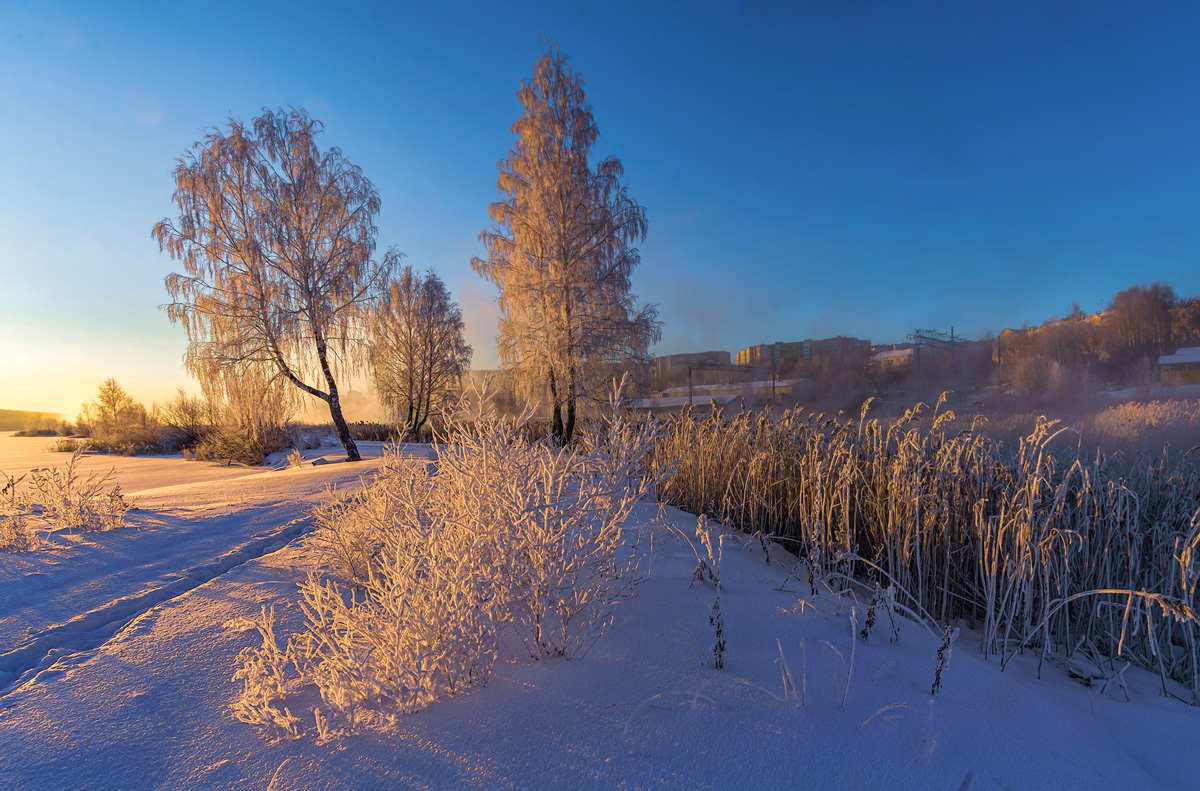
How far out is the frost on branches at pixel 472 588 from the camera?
1.44 meters

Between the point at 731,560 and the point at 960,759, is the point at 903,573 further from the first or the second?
the point at 960,759

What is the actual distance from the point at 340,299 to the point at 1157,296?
30.6 meters

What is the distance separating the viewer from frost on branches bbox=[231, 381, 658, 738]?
1443mm

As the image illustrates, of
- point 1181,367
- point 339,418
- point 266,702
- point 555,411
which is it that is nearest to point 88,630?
point 266,702

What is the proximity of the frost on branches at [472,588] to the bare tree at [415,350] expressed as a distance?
16.7 m

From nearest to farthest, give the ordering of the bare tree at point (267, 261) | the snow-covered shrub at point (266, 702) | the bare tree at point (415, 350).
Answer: the snow-covered shrub at point (266, 702), the bare tree at point (267, 261), the bare tree at point (415, 350)

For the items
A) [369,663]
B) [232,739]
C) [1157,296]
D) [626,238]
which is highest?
[626,238]

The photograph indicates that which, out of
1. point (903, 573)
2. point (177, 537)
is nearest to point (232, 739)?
point (903, 573)

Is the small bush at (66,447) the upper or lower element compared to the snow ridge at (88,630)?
upper

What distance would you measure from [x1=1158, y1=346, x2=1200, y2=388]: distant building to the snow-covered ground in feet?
71.2

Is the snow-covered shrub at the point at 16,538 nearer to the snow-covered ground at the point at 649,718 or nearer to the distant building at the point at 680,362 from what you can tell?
the snow-covered ground at the point at 649,718

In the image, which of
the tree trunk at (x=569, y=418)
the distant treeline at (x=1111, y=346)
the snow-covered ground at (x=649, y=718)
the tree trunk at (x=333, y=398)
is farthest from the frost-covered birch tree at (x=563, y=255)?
the distant treeline at (x=1111, y=346)

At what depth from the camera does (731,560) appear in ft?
9.39

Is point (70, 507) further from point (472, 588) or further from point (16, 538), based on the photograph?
point (472, 588)
